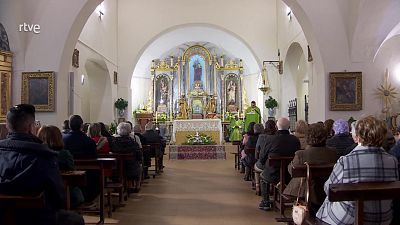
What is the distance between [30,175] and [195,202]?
4.87 meters

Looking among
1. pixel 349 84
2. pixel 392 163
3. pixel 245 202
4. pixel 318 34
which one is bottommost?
pixel 245 202

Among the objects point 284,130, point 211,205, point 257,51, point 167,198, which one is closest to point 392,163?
point 284,130

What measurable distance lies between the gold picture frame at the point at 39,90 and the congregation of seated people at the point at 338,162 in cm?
502

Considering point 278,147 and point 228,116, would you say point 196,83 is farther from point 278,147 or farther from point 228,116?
point 278,147

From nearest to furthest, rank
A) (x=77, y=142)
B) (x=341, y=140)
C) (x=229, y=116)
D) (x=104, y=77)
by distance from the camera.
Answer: (x=77, y=142)
(x=341, y=140)
(x=104, y=77)
(x=229, y=116)

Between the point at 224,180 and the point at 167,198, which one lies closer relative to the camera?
the point at 167,198

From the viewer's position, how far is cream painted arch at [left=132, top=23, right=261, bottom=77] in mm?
19016

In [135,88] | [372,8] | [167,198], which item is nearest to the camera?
[167,198]

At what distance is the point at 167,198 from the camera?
814 centimetres

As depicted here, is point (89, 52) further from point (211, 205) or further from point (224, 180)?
point (211, 205)

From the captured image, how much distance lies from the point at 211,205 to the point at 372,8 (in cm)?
574

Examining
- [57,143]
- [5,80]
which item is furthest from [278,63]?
[57,143]

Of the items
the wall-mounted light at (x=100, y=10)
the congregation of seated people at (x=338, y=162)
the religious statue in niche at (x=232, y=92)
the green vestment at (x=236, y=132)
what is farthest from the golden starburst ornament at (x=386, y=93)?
the religious statue in niche at (x=232, y=92)

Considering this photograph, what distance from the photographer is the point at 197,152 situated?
54.0 feet
